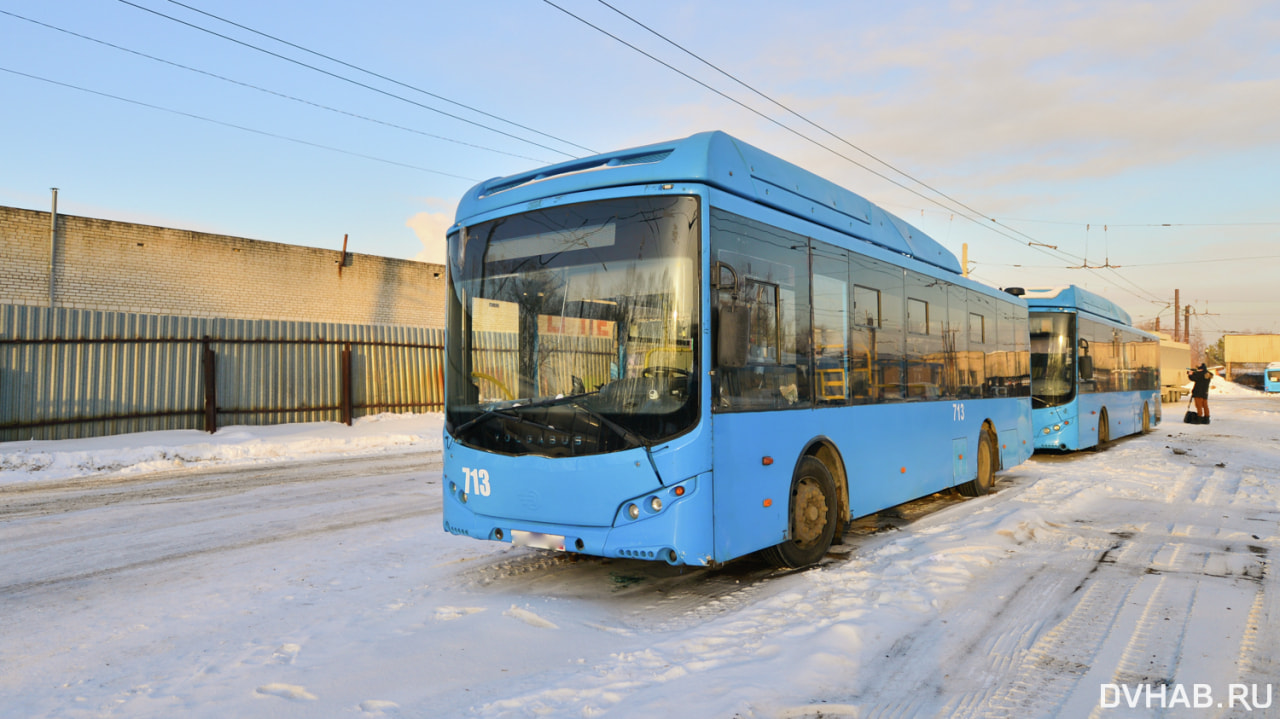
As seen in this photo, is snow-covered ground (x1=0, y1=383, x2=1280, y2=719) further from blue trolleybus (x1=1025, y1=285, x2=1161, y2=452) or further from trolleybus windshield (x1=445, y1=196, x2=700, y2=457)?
blue trolleybus (x1=1025, y1=285, x2=1161, y2=452)

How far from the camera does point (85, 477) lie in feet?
40.0

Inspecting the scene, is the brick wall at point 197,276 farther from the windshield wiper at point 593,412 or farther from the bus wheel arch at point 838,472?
the bus wheel arch at point 838,472

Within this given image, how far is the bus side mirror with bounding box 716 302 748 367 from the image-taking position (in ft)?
17.1

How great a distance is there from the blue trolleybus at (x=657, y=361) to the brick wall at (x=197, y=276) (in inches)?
739

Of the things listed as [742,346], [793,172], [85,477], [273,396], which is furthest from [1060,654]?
[273,396]

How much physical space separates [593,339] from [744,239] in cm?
135

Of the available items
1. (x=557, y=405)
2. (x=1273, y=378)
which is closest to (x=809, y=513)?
(x=557, y=405)

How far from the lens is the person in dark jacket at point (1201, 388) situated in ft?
81.7

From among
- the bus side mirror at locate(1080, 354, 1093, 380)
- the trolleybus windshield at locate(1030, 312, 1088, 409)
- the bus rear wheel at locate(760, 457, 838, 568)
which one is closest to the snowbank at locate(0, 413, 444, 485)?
the bus rear wheel at locate(760, 457, 838, 568)

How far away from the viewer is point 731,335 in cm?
531

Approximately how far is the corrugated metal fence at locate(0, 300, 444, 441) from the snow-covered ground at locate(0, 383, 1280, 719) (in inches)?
253

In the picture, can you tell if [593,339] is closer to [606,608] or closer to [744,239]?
[744,239]

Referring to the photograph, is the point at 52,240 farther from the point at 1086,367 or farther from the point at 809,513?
the point at 1086,367

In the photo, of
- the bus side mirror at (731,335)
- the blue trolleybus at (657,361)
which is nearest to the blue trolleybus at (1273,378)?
the blue trolleybus at (657,361)
